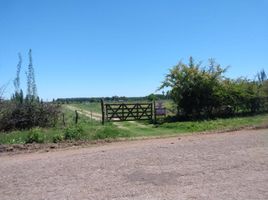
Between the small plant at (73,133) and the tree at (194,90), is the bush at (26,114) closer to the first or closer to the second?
the small plant at (73,133)

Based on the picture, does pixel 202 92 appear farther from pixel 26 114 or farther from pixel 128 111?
pixel 26 114

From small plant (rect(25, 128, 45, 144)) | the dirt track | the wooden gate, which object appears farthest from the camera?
the wooden gate

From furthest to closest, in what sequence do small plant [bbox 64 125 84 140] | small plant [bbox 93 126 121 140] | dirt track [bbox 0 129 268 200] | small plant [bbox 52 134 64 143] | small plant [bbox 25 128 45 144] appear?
small plant [bbox 93 126 121 140] < small plant [bbox 64 125 84 140] < small plant [bbox 52 134 64 143] < small plant [bbox 25 128 45 144] < dirt track [bbox 0 129 268 200]

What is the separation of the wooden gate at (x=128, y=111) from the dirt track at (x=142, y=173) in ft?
40.7

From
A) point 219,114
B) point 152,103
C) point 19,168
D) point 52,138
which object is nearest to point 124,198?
point 19,168

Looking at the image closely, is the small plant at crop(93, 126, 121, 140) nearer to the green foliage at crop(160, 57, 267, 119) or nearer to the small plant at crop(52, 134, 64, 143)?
the small plant at crop(52, 134, 64, 143)

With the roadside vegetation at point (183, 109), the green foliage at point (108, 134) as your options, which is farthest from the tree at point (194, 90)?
the green foliage at point (108, 134)

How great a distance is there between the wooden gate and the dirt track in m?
12.4

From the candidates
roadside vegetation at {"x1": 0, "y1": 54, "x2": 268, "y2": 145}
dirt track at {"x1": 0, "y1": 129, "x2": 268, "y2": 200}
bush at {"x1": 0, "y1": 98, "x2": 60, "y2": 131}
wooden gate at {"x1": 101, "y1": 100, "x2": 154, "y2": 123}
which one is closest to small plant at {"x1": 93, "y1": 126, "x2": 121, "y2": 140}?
roadside vegetation at {"x1": 0, "y1": 54, "x2": 268, "y2": 145}

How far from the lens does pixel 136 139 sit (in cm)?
1511

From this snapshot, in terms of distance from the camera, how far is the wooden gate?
24.8 m

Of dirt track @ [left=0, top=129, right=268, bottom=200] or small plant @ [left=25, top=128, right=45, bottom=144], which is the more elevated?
small plant @ [left=25, top=128, right=45, bottom=144]

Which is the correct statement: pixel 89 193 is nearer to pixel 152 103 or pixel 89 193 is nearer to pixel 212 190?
pixel 212 190

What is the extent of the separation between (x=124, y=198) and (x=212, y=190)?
1.75 m
